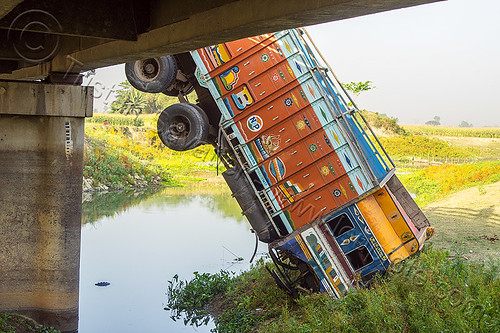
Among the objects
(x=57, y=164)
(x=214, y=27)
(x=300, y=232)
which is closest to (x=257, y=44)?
(x=300, y=232)

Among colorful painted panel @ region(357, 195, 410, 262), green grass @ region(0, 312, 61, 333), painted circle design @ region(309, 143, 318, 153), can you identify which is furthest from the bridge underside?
colorful painted panel @ region(357, 195, 410, 262)

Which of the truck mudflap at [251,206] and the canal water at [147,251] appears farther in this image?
the canal water at [147,251]

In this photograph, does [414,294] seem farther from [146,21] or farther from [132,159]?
[132,159]

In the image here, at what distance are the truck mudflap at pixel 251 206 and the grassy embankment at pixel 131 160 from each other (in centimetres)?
1719

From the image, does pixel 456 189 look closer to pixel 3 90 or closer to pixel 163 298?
pixel 163 298

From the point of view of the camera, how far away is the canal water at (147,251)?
12.7 metres

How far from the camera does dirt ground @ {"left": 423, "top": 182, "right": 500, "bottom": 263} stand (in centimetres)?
1276

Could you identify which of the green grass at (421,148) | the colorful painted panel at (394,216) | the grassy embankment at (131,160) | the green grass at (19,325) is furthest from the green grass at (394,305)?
the green grass at (421,148)

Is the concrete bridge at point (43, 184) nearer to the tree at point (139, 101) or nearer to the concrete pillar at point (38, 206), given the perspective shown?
the concrete pillar at point (38, 206)

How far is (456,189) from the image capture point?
2288 cm

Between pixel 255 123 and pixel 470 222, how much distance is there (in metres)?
8.29

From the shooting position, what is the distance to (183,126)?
36.6 feet

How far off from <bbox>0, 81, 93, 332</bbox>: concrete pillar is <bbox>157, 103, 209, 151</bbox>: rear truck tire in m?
1.84

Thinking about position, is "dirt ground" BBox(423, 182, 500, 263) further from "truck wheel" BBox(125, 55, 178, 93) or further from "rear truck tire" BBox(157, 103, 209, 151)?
"truck wheel" BBox(125, 55, 178, 93)
